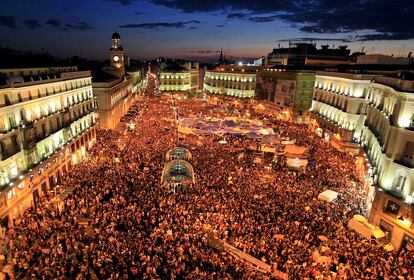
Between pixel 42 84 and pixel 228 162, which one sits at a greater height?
pixel 42 84

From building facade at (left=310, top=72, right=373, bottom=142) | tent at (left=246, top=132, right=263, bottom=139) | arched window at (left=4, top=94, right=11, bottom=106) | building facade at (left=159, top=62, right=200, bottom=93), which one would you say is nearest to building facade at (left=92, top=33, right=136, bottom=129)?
tent at (left=246, top=132, right=263, bottom=139)

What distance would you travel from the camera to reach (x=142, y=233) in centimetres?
2114

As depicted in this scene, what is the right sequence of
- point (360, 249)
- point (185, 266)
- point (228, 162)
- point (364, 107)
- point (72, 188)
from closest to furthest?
point (185, 266)
point (360, 249)
point (72, 188)
point (228, 162)
point (364, 107)

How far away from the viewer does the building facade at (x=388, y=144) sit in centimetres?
2367

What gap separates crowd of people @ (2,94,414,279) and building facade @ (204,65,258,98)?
57894 millimetres

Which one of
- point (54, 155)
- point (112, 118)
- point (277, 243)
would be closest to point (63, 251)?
point (277, 243)

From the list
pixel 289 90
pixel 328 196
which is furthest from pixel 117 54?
pixel 328 196

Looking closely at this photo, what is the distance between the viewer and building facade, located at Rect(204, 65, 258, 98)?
90.6 meters

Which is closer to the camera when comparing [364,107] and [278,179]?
[278,179]

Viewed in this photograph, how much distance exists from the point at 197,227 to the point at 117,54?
6606cm

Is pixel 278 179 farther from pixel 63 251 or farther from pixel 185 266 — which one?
pixel 63 251

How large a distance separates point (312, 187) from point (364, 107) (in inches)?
904

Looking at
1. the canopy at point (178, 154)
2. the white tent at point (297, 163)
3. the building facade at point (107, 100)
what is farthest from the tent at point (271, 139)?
the building facade at point (107, 100)

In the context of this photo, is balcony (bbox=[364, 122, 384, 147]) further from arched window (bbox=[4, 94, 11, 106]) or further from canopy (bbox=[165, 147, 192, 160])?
arched window (bbox=[4, 94, 11, 106])
